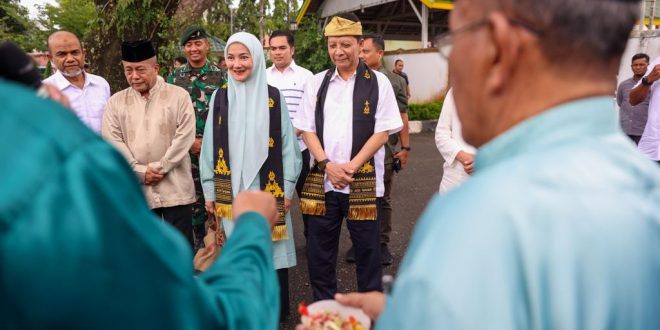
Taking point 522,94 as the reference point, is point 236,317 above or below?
below

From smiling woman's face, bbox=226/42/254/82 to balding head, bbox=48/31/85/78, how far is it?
69.2 inches

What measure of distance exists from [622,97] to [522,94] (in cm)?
639

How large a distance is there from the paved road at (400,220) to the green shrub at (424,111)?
3563 mm

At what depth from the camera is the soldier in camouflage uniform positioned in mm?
4641

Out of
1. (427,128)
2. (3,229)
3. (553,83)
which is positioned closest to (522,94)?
(553,83)

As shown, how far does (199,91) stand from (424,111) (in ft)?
32.7

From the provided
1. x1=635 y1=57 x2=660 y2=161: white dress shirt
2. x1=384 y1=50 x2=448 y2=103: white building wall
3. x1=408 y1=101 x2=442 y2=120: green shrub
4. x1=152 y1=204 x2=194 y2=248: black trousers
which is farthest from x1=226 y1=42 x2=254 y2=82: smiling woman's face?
x1=384 y1=50 x2=448 y2=103: white building wall

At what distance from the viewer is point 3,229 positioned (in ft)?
2.19

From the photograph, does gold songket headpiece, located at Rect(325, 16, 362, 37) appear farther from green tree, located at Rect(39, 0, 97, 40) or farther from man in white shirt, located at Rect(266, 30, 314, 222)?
green tree, located at Rect(39, 0, 97, 40)

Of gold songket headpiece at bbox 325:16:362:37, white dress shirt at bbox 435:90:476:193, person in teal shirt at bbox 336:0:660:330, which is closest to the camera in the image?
person in teal shirt at bbox 336:0:660:330

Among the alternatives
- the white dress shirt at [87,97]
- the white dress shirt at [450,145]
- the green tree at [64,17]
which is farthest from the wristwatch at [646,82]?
the green tree at [64,17]

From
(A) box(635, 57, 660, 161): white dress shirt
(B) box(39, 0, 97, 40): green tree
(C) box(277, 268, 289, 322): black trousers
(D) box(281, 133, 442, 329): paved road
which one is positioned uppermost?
(B) box(39, 0, 97, 40): green tree

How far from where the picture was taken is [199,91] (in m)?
4.77

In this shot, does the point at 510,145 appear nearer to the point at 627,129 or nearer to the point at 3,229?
the point at 3,229
